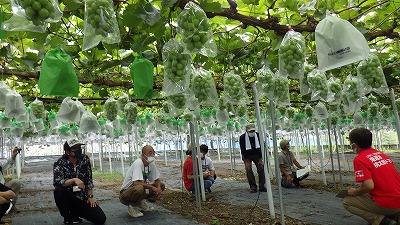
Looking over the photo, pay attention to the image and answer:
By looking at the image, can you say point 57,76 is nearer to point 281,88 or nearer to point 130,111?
point 281,88

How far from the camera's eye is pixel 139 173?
5.12m

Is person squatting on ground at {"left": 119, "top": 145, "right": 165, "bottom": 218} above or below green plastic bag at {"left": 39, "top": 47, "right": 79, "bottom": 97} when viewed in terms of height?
below

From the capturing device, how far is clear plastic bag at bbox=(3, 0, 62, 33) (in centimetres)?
139

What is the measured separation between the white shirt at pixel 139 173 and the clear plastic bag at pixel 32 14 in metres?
3.75

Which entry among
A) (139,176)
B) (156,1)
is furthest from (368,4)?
(139,176)

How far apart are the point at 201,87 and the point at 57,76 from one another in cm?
123

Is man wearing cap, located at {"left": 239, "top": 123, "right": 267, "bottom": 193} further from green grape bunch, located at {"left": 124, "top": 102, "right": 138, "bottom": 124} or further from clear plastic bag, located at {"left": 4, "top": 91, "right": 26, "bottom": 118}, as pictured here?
clear plastic bag, located at {"left": 4, "top": 91, "right": 26, "bottom": 118}

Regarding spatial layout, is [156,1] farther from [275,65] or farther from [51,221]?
[51,221]

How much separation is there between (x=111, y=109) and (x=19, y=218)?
2277 millimetres

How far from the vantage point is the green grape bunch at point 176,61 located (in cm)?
225

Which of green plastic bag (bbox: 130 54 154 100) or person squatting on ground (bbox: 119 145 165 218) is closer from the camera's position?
green plastic bag (bbox: 130 54 154 100)

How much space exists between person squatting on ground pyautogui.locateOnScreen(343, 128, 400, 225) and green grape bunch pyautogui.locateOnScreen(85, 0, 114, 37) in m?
2.85

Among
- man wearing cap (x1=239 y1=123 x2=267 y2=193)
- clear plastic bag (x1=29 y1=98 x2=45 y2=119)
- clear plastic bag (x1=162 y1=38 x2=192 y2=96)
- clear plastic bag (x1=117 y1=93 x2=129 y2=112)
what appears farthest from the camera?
man wearing cap (x1=239 y1=123 x2=267 y2=193)

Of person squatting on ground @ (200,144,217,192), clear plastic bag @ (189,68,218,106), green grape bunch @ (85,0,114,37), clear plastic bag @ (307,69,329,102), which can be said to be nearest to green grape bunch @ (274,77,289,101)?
clear plastic bag @ (307,69,329,102)
